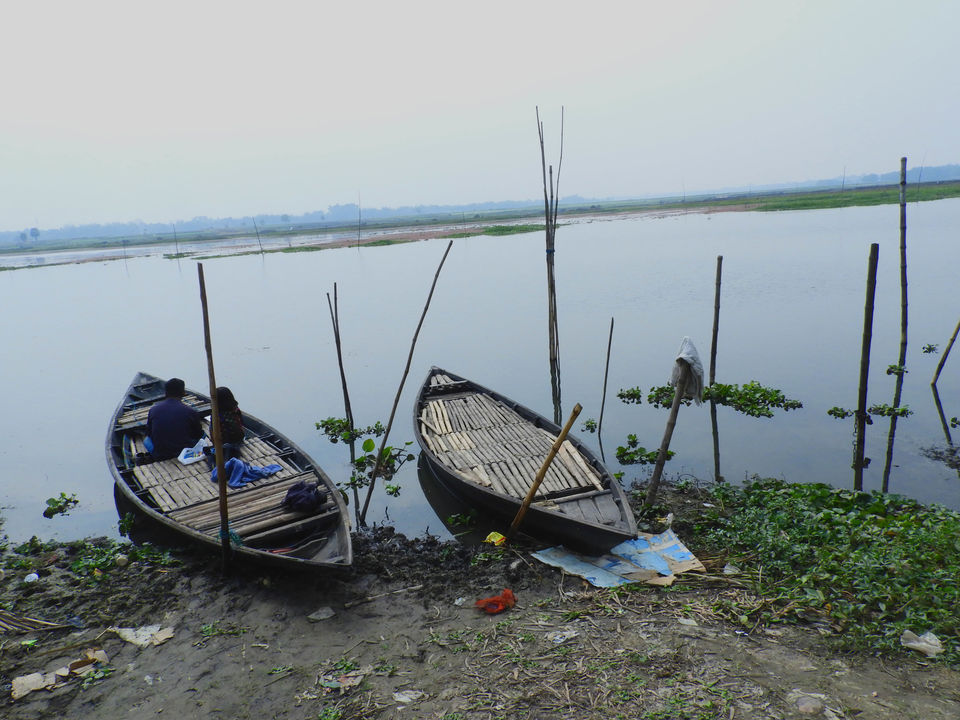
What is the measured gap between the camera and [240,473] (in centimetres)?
732

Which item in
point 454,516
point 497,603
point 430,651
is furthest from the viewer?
point 454,516

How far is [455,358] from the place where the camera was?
15.1m

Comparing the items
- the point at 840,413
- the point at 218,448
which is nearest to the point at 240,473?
the point at 218,448

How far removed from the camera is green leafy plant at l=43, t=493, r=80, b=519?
8758 mm

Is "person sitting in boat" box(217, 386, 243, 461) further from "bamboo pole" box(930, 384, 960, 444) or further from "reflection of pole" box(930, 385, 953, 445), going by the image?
"reflection of pole" box(930, 385, 953, 445)

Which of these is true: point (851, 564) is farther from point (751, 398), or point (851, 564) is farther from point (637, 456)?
point (751, 398)

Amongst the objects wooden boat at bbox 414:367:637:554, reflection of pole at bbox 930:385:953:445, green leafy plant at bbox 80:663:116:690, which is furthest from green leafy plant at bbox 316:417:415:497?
reflection of pole at bbox 930:385:953:445

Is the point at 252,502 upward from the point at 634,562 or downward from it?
upward

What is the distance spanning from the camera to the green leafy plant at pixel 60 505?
8758 millimetres

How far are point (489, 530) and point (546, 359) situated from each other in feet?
24.7

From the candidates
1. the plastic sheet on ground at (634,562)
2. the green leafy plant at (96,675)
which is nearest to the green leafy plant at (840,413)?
the plastic sheet on ground at (634,562)

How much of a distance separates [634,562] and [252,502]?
13.4ft

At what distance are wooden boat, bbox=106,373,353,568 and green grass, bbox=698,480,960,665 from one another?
360 centimetres

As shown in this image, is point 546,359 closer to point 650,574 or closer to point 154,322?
point 650,574
